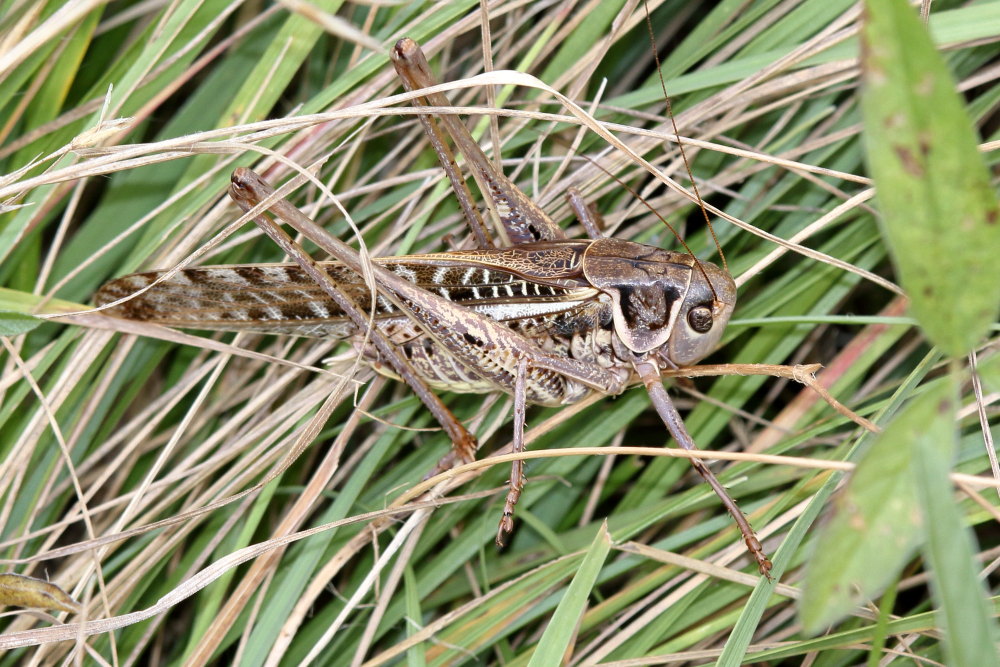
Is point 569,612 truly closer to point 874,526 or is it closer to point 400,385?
point 874,526

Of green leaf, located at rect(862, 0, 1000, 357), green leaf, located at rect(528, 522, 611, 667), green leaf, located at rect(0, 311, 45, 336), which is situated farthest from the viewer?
green leaf, located at rect(0, 311, 45, 336)

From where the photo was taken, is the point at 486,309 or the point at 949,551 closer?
the point at 949,551

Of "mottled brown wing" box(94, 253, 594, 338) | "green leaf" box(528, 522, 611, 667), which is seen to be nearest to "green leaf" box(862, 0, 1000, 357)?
"green leaf" box(528, 522, 611, 667)

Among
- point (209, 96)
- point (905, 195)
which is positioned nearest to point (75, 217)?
point (209, 96)

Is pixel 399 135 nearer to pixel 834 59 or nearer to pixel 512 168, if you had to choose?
pixel 512 168

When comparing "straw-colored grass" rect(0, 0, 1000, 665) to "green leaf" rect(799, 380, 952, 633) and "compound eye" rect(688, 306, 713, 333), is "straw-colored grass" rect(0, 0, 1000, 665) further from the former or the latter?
"green leaf" rect(799, 380, 952, 633)

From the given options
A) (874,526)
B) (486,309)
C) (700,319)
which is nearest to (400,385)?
(486,309)
